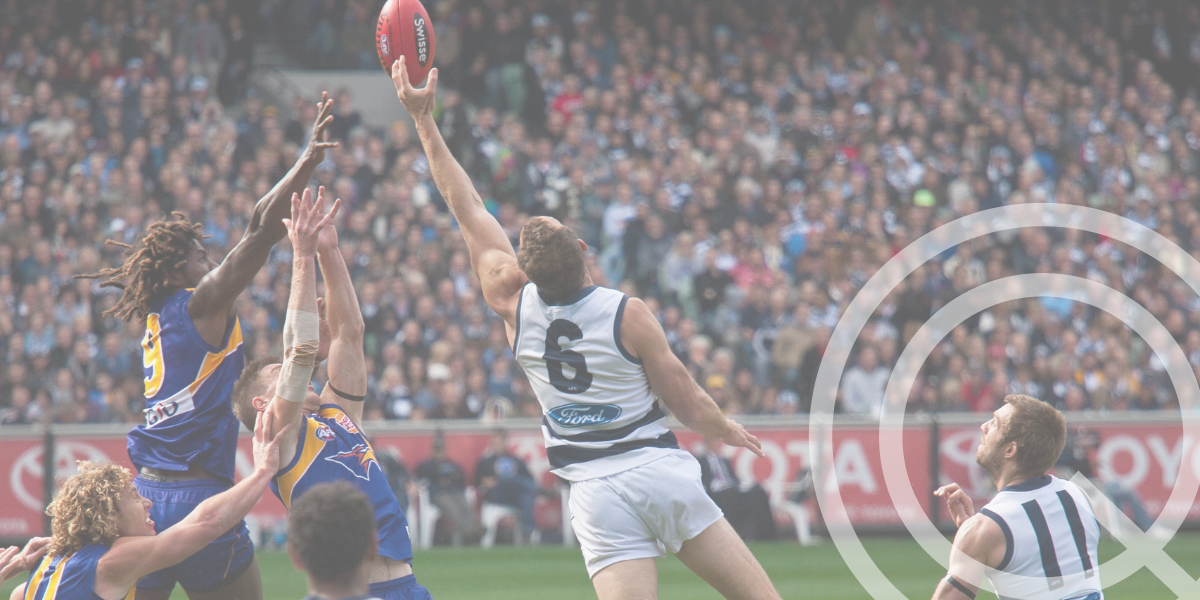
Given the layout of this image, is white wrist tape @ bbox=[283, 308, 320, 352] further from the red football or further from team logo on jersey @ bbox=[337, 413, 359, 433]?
the red football

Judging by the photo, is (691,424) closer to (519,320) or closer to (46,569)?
(519,320)

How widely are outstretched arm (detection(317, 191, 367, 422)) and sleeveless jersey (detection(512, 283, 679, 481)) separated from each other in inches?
27.7

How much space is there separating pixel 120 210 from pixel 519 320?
460 inches

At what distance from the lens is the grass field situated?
31.9 feet

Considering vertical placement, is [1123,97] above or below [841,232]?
above

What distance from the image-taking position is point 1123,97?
64.7 feet

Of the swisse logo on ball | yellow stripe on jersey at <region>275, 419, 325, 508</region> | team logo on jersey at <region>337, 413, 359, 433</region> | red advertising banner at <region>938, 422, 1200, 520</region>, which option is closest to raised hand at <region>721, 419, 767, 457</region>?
team logo on jersey at <region>337, 413, 359, 433</region>

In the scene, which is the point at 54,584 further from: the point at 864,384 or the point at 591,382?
the point at 864,384

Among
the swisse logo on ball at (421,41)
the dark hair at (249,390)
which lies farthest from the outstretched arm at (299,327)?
the swisse logo on ball at (421,41)

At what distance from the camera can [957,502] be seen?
472 cm

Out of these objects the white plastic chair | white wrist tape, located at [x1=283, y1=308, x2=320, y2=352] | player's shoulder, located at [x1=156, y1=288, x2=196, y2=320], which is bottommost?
the white plastic chair

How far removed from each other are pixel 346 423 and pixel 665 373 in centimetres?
132

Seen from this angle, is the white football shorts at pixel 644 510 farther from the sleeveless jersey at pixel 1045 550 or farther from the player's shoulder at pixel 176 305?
the player's shoulder at pixel 176 305

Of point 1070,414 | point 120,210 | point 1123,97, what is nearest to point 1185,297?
point 1070,414
